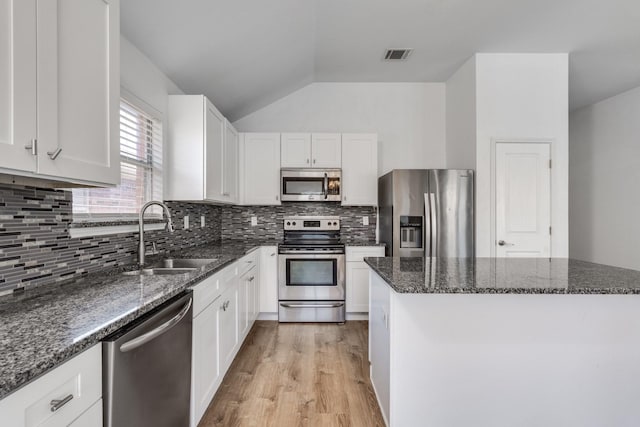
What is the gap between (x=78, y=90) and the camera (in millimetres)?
1126

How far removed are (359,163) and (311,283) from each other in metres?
1.47

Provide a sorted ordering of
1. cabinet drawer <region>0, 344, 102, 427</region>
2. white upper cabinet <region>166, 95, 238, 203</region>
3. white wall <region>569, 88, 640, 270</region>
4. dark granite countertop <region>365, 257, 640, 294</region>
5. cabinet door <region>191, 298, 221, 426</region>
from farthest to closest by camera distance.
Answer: white wall <region>569, 88, 640, 270</region>
white upper cabinet <region>166, 95, 238, 203</region>
cabinet door <region>191, 298, 221, 426</region>
dark granite countertop <region>365, 257, 640, 294</region>
cabinet drawer <region>0, 344, 102, 427</region>

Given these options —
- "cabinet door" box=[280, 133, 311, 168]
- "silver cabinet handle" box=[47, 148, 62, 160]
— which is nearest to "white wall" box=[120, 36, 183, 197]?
"silver cabinet handle" box=[47, 148, 62, 160]

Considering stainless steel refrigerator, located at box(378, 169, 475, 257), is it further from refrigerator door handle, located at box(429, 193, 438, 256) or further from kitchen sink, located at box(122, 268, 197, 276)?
→ kitchen sink, located at box(122, 268, 197, 276)

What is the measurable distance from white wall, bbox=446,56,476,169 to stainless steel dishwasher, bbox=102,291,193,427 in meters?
2.99

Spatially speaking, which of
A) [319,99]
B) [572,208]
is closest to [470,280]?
[319,99]

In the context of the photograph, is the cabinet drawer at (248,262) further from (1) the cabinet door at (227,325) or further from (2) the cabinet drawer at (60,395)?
(2) the cabinet drawer at (60,395)

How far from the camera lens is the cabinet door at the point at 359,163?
11.8 ft

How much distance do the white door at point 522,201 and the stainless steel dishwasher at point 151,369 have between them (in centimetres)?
297

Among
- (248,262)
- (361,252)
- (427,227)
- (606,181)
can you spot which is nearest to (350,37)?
(427,227)

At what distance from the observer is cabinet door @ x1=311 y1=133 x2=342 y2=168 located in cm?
358

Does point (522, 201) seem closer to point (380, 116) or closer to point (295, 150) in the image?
point (380, 116)

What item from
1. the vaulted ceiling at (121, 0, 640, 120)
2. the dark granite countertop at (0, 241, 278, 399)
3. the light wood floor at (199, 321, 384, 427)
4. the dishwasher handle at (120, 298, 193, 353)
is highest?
the vaulted ceiling at (121, 0, 640, 120)

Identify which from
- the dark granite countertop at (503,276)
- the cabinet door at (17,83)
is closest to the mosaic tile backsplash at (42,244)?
the cabinet door at (17,83)
